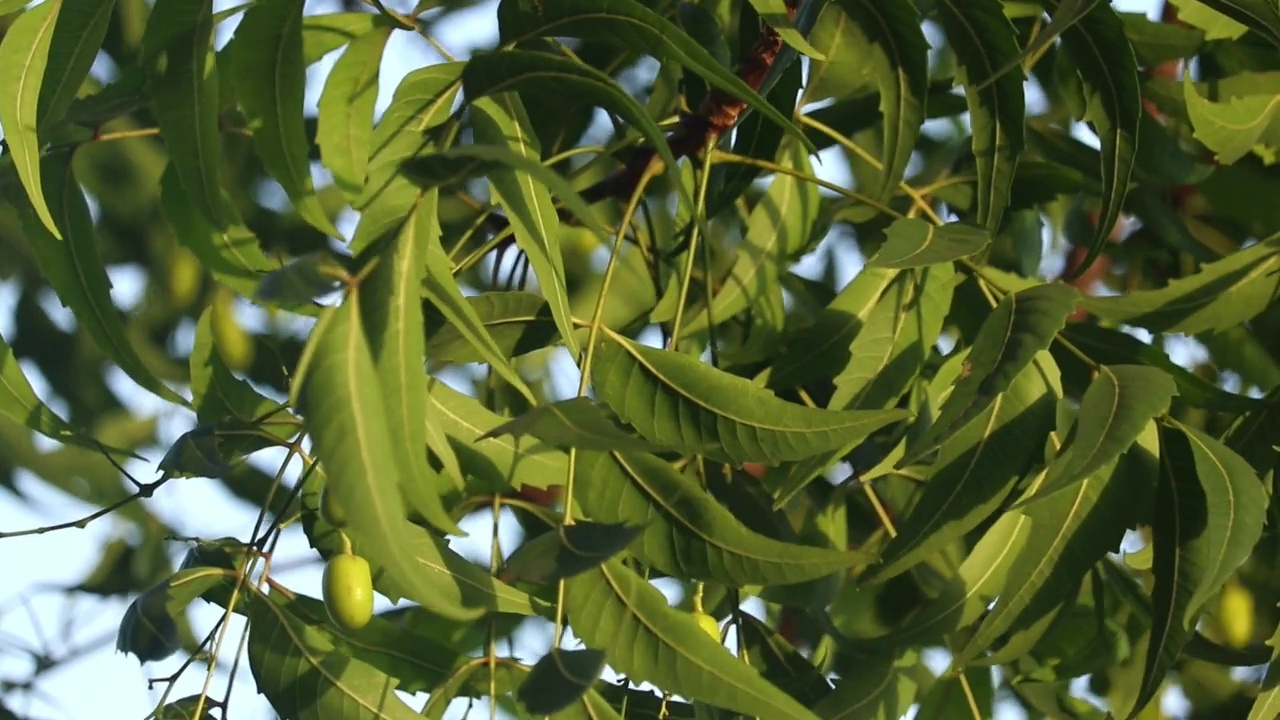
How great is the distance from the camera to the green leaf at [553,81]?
1.61 feet

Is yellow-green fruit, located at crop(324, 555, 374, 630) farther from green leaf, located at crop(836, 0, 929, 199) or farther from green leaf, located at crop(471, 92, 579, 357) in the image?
green leaf, located at crop(836, 0, 929, 199)

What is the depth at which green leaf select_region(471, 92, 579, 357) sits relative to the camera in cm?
56

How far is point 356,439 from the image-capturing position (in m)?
0.38

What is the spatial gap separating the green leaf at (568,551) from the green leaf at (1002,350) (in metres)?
0.13

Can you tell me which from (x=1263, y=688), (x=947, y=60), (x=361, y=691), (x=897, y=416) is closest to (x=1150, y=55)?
(x=947, y=60)

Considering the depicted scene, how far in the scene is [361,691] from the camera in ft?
2.06

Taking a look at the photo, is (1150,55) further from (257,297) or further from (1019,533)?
(257,297)

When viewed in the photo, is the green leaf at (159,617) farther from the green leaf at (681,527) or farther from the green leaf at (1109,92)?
the green leaf at (1109,92)

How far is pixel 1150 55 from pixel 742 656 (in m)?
0.51

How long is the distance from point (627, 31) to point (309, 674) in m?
0.30

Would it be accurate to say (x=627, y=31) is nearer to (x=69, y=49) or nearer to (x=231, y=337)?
(x=69, y=49)

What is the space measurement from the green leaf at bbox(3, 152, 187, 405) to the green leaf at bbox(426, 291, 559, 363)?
0.13 metres

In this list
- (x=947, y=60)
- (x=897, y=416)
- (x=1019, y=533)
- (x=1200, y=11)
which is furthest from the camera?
(x=947, y=60)

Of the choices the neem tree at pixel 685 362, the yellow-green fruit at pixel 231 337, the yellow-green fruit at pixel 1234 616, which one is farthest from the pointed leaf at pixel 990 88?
the yellow-green fruit at pixel 231 337
